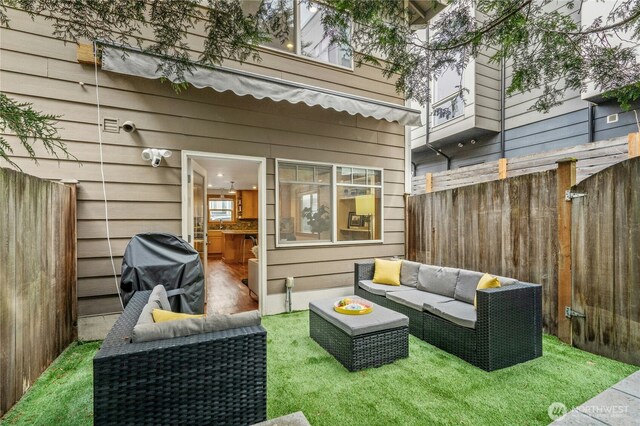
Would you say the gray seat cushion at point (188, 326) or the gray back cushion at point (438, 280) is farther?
the gray back cushion at point (438, 280)

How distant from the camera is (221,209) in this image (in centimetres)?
1146

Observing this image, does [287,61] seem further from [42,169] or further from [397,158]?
[42,169]

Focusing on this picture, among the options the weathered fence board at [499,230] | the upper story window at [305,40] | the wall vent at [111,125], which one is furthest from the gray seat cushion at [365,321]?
the upper story window at [305,40]

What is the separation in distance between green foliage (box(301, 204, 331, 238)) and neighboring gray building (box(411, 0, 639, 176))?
2.60 m

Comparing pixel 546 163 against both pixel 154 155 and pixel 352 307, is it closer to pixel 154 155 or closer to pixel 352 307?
pixel 352 307

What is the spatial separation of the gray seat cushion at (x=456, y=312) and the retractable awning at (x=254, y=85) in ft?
8.97

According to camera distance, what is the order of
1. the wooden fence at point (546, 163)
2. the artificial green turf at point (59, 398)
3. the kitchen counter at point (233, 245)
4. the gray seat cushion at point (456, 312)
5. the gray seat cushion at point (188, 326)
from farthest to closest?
the kitchen counter at point (233, 245), the wooden fence at point (546, 163), the gray seat cushion at point (456, 312), the artificial green turf at point (59, 398), the gray seat cushion at point (188, 326)

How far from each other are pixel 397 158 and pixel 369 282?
2.40m

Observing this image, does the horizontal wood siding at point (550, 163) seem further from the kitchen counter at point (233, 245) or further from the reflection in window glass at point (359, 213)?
the kitchen counter at point (233, 245)

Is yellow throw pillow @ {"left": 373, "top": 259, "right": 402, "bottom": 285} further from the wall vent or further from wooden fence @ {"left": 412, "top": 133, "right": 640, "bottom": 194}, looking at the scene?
the wall vent

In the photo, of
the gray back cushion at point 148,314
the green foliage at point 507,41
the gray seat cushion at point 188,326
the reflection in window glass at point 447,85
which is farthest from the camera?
the reflection in window glass at point 447,85

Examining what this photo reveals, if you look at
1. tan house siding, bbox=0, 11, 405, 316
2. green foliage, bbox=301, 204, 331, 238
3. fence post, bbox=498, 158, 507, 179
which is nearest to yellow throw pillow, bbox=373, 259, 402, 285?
tan house siding, bbox=0, 11, 405, 316

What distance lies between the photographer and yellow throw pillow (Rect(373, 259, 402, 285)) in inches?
167

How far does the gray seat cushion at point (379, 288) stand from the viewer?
3.99m
